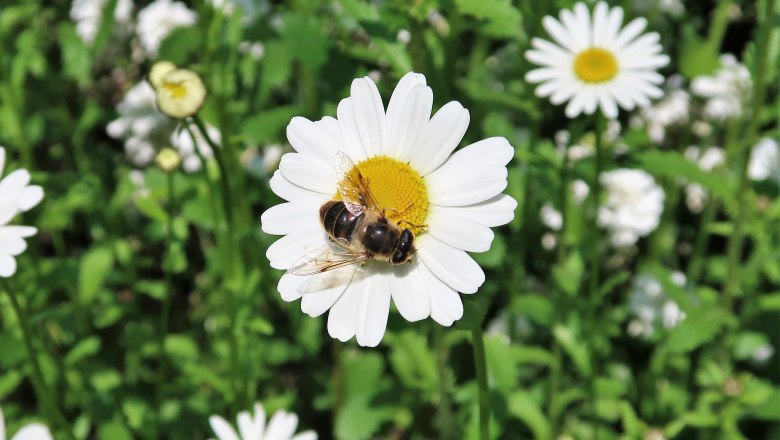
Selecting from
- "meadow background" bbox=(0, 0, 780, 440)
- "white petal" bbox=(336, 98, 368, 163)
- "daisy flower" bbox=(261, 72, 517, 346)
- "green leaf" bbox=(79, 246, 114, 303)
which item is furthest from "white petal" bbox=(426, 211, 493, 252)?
"green leaf" bbox=(79, 246, 114, 303)

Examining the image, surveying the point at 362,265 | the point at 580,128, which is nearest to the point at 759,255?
the point at 580,128

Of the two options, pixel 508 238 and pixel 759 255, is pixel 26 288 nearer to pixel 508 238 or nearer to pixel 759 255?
pixel 508 238

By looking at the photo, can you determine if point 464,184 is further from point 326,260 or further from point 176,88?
point 176,88

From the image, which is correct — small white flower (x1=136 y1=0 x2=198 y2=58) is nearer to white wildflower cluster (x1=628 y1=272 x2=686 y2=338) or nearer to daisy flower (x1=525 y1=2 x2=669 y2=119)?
daisy flower (x1=525 y1=2 x2=669 y2=119)

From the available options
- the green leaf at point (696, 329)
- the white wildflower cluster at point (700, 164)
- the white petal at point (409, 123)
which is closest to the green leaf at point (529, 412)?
the green leaf at point (696, 329)

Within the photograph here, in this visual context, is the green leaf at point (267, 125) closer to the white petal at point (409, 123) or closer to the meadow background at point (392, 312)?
the meadow background at point (392, 312)

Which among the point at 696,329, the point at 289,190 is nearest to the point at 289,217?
the point at 289,190
